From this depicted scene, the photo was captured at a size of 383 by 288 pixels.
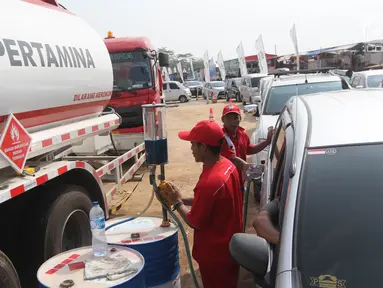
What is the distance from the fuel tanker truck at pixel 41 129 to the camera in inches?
113

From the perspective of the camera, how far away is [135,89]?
31.0ft

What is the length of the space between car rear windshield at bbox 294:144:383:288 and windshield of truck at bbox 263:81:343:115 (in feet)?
17.3

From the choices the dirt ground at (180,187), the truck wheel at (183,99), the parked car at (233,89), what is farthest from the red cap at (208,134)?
the truck wheel at (183,99)

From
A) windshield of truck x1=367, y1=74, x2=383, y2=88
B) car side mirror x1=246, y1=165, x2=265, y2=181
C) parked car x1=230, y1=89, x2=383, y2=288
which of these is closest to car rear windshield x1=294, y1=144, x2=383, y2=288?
parked car x1=230, y1=89, x2=383, y2=288

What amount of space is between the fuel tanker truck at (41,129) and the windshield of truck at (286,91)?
386 cm

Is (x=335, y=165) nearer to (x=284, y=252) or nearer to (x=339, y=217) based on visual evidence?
(x=339, y=217)

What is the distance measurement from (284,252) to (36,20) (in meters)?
2.72

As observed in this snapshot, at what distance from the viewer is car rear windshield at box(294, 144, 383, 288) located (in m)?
1.75

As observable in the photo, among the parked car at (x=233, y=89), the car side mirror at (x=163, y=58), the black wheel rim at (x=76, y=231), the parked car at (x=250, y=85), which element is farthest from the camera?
A: the parked car at (x=233, y=89)

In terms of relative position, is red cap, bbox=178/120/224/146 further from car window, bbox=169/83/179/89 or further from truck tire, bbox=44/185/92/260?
car window, bbox=169/83/179/89

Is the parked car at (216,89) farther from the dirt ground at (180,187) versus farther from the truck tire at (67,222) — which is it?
the truck tire at (67,222)

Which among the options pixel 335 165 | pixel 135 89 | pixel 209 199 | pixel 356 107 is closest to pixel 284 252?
pixel 335 165

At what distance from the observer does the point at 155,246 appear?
8.91ft

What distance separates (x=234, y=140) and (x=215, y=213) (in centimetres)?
195
